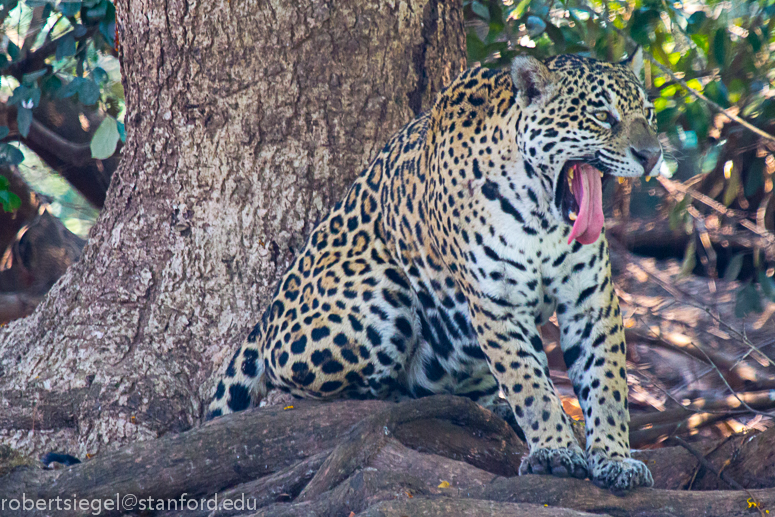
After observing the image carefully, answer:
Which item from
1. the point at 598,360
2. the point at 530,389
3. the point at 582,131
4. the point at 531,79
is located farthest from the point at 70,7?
the point at 598,360

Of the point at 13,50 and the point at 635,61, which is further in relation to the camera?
the point at 13,50

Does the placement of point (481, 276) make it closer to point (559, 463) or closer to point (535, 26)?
point (559, 463)

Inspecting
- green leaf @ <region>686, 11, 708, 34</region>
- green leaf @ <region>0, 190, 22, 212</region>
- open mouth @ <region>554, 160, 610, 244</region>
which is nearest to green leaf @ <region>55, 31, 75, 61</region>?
green leaf @ <region>0, 190, 22, 212</region>

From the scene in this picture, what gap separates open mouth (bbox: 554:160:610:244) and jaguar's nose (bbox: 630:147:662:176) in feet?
0.74

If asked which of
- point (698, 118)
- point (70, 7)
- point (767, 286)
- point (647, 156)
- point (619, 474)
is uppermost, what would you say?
point (70, 7)

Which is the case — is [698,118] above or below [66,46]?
below

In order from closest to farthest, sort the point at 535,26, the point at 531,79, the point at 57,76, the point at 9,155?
the point at 531,79 → the point at 9,155 → the point at 535,26 → the point at 57,76

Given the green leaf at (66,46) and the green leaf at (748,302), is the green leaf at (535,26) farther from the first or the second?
the green leaf at (66,46)

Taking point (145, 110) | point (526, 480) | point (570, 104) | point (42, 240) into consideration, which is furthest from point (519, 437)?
point (42, 240)

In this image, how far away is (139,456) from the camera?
12.7ft

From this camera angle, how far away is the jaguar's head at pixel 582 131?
3.43 metres

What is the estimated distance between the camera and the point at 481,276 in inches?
150

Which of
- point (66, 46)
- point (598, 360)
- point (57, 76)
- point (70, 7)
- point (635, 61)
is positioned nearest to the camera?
point (598, 360)

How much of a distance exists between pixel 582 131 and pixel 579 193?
0.29m
